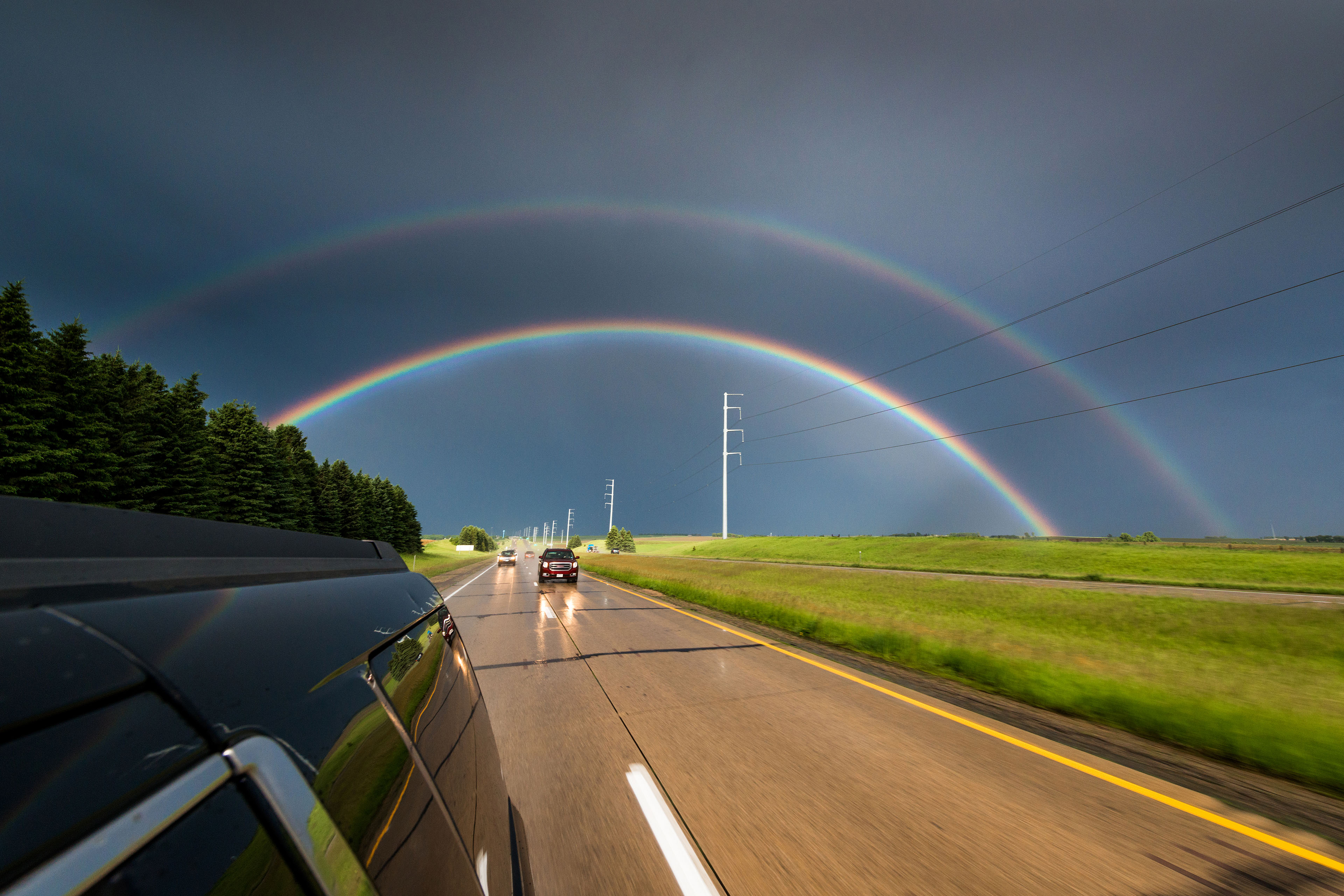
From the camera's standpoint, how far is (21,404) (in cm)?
2520

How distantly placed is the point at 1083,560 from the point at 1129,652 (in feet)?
124

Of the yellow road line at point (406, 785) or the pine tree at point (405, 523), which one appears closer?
the yellow road line at point (406, 785)

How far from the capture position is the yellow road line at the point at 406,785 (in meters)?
1.04

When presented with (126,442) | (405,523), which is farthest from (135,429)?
(405,523)

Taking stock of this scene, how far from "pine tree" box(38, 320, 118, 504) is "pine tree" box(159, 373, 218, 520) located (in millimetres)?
5898

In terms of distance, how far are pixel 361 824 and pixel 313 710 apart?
0.73ft

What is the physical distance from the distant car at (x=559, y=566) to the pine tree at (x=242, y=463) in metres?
29.5

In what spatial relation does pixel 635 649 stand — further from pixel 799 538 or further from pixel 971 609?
pixel 799 538

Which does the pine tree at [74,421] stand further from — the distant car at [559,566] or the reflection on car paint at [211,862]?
the reflection on car paint at [211,862]

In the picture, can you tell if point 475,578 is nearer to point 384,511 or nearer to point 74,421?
point 74,421

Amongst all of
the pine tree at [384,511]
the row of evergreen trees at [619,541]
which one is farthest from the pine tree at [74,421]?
the row of evergreen trees at [619,541]

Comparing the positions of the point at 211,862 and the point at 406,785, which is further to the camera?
the point at 406,785

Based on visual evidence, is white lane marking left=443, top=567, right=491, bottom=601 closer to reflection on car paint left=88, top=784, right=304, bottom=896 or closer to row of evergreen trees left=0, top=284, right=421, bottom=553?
row of evergreen trees left=0, top=284, right=421, bottom=553

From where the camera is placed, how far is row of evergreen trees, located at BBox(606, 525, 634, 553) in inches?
5153
